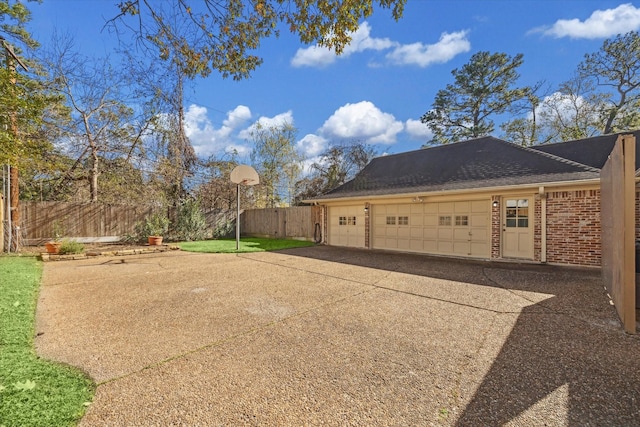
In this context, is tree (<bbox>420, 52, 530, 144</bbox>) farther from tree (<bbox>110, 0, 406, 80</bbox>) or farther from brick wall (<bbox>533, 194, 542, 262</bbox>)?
tree (<bbox>110, 0, 406, 80</bbox>)

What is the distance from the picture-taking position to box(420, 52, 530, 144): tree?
19.7 meters

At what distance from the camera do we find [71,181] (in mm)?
12219

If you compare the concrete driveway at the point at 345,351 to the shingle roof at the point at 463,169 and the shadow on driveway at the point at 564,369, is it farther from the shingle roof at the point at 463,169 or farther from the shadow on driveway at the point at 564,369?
the shingle roof at the point at 463,169

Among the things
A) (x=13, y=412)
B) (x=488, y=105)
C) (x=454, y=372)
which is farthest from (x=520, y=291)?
(x=488, y=105)

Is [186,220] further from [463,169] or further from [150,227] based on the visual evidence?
[463,169]

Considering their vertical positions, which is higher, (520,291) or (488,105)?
(488,105)

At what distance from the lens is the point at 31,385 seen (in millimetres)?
2057

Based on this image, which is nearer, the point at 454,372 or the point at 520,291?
the point at 454,372

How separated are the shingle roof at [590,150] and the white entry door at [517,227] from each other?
2.92 metres

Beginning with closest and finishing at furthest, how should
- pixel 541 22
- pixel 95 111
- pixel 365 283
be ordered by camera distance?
pixel 365 283, pixel 541 22, pixel 95 111

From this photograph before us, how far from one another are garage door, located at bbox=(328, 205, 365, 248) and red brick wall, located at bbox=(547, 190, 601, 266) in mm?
5982

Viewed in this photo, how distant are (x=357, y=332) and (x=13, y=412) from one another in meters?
2.79

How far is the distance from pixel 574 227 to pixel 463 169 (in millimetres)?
3771

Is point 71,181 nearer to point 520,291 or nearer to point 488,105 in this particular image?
point 520,291
